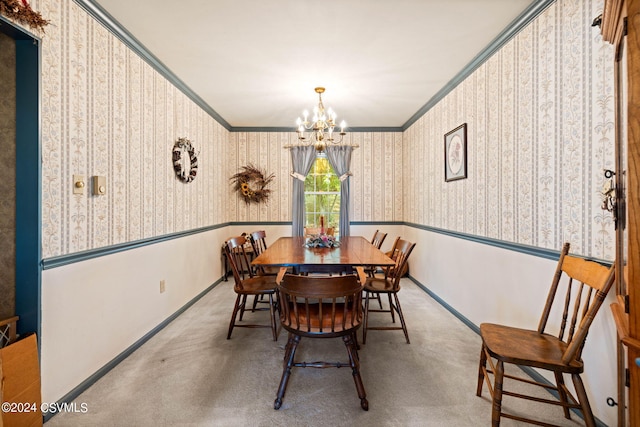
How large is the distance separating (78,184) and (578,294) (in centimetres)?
300

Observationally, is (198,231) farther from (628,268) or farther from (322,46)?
(628,268)

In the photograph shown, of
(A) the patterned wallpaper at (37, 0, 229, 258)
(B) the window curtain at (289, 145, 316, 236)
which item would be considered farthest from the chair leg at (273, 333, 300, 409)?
(B) the window curtain at (289, 145, 316, 236)

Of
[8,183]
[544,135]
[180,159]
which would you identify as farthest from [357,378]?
[180,159]

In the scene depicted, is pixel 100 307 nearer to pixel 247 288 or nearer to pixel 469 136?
pixel 247 288

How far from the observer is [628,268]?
898 millimetres

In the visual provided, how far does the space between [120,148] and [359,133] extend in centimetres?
374

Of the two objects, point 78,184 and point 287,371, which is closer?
point 287,371

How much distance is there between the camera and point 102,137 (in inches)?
81.6

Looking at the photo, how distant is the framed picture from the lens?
3.02 meters

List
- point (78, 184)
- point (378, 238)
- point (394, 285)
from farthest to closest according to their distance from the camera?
1. point (378, 238)
2. point (394, 285)
3. point (78, 184)

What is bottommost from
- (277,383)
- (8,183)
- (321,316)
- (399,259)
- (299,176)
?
(277,383)

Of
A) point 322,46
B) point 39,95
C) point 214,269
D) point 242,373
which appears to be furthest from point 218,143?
point 242,373

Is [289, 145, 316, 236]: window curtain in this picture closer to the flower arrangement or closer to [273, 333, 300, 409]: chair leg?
the flower arrangement

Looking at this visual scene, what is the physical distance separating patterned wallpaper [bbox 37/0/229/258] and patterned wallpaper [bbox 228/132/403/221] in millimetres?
1785
